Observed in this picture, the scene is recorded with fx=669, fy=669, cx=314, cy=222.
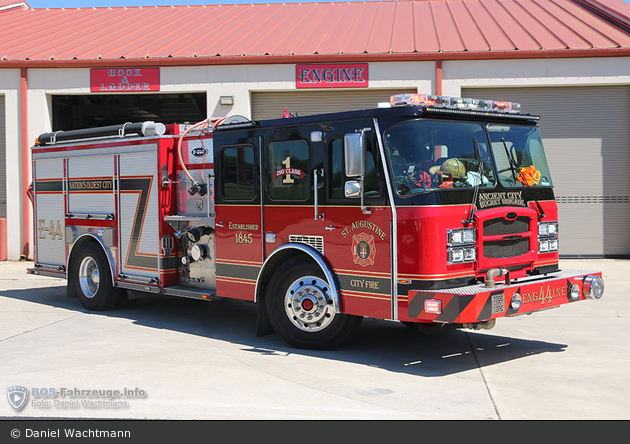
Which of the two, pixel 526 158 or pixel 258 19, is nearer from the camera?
pixel 526 158

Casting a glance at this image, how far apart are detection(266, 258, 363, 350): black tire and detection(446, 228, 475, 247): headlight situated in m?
1.41

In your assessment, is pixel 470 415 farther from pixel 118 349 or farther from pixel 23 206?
pixel 23 206

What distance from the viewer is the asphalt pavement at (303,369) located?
5.18 meters

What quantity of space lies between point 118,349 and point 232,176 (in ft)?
7.68

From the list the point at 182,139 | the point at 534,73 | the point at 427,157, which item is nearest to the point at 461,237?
the point at 427,157

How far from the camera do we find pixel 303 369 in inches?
252

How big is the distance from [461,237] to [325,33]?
1194 centimetres

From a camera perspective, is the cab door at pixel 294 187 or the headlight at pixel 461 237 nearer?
the headlight at pixel 461 237

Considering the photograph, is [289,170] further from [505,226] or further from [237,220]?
[505,226]

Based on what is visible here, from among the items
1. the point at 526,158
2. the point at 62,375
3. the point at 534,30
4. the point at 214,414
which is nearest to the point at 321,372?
the point at 214,414

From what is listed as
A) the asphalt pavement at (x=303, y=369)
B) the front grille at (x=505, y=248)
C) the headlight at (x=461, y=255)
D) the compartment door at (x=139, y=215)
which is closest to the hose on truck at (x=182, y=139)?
the compartment door at (x=139, y=215)

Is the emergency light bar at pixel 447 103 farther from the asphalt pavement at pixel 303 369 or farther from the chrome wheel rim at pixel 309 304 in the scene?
the asphalt pavement at pixel 303 369

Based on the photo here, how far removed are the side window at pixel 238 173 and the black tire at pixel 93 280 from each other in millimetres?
2776

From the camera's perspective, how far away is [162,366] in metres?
6.52
